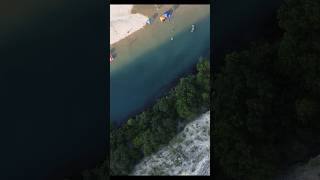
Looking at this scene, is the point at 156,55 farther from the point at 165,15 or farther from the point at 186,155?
the point at 186,155

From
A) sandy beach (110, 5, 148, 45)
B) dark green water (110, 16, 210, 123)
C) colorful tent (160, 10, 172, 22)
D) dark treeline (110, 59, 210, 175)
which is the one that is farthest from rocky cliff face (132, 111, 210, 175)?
sandy beach (110, 5, 148, 45)

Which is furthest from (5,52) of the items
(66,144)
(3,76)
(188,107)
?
(188,107)
